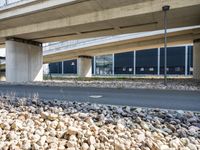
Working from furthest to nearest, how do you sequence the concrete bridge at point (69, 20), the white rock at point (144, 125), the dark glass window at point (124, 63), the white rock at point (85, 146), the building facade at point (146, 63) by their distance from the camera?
the dark glass window at point (124, 63) < the building facade at point (146, 63) < the concrete bridge at point (69, 20) < the white rock at point (144, 125) < the white rock at point (85, 146)

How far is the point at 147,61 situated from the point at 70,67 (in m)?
25.2

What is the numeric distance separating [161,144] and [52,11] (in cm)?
1515

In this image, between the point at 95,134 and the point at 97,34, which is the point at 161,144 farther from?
the point at 97,34

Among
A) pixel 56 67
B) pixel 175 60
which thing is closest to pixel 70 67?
pixel 56 67

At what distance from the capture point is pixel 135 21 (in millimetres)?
16516

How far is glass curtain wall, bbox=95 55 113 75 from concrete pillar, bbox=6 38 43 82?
40.6m

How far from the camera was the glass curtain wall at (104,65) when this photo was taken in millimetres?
65125

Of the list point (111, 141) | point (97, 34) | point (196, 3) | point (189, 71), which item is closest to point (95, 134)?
point (111, 141)

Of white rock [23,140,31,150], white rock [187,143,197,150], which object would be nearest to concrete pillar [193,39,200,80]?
white rock [187,143,197,150]

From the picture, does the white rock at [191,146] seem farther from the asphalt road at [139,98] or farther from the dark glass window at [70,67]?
the dark glass window at [70,67]

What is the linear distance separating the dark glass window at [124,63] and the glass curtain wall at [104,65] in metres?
2.41

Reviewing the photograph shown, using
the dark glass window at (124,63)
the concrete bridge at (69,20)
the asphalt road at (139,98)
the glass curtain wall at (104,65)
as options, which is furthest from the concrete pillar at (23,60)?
the glass curtain wall at (104,65)

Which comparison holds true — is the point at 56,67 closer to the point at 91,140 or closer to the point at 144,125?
the point at 144,125

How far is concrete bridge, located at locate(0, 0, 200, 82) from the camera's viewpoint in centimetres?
1445
